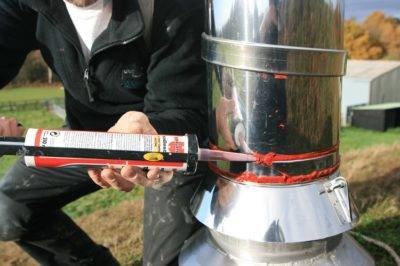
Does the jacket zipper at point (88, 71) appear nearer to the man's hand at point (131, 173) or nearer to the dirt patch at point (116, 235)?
the man's hand at point (131, 173)

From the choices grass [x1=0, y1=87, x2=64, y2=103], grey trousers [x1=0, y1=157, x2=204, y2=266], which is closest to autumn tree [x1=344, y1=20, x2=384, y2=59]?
A: grass [x1=0, y1=87, x2=64, y2=103]

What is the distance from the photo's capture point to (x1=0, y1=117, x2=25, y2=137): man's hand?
3.70 feet

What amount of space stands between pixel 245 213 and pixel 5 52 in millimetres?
1109

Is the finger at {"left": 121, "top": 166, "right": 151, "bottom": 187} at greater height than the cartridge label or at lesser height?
lesser

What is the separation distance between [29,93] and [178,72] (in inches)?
1212

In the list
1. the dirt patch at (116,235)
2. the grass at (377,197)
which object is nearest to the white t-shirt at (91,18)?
the dirt patch at (116,235)

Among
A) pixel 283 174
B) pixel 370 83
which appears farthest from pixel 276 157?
pixel 370 83

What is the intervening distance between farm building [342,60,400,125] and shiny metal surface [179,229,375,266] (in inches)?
700

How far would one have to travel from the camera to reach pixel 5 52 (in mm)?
1687

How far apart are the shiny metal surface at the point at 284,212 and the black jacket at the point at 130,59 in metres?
0.33

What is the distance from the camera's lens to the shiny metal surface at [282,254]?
107cm

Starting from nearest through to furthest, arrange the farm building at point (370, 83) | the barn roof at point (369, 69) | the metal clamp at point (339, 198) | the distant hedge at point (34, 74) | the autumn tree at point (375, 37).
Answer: the metal clamp at point (339, 198) → the farm building at point (370, 83) → the barn roof at point (369, 69) → the autumn tree at point (375, 37) → the distant hedge at point (34, 74)

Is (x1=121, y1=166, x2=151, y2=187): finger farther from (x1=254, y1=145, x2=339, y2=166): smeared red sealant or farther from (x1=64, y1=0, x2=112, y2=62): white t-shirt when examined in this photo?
(x1=64, y1=0, x2=112, y2=62): white t-shirt

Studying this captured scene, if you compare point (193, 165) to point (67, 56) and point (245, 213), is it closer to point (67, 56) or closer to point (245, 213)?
point (245, 213)
